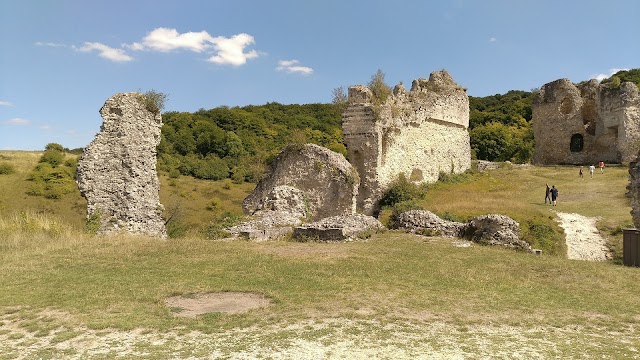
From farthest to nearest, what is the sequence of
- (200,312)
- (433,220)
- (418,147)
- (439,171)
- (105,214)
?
(439,171) < (418,147) < (433,220) < (105,214) < (200,312)

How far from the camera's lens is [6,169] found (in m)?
42.8

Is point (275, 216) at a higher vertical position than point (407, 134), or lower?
lower

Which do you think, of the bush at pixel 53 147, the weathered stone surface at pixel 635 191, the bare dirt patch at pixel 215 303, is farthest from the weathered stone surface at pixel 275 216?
the bush at pixel 53 147

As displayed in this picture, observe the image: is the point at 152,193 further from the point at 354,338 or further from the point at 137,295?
the point at 354,338

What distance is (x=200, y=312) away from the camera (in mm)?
6488

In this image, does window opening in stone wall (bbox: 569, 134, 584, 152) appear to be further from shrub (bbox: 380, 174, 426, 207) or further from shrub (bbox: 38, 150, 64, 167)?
shrub (bbox: 38, 150, 64, 167)

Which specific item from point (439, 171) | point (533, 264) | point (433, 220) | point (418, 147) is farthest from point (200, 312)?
point (439, 171)

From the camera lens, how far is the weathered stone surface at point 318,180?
1866 centimetres

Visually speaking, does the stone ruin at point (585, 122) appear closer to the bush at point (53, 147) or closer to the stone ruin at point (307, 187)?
the stone ruin at point (307, 187)

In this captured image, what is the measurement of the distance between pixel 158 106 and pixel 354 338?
10.8 meters

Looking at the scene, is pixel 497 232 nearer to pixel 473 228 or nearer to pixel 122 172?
pixel 473 228

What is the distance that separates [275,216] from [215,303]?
A: 979 cm

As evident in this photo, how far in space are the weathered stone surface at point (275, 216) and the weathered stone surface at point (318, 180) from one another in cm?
36

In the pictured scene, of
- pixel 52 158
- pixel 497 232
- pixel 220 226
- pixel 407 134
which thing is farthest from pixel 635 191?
pixel 52 158
